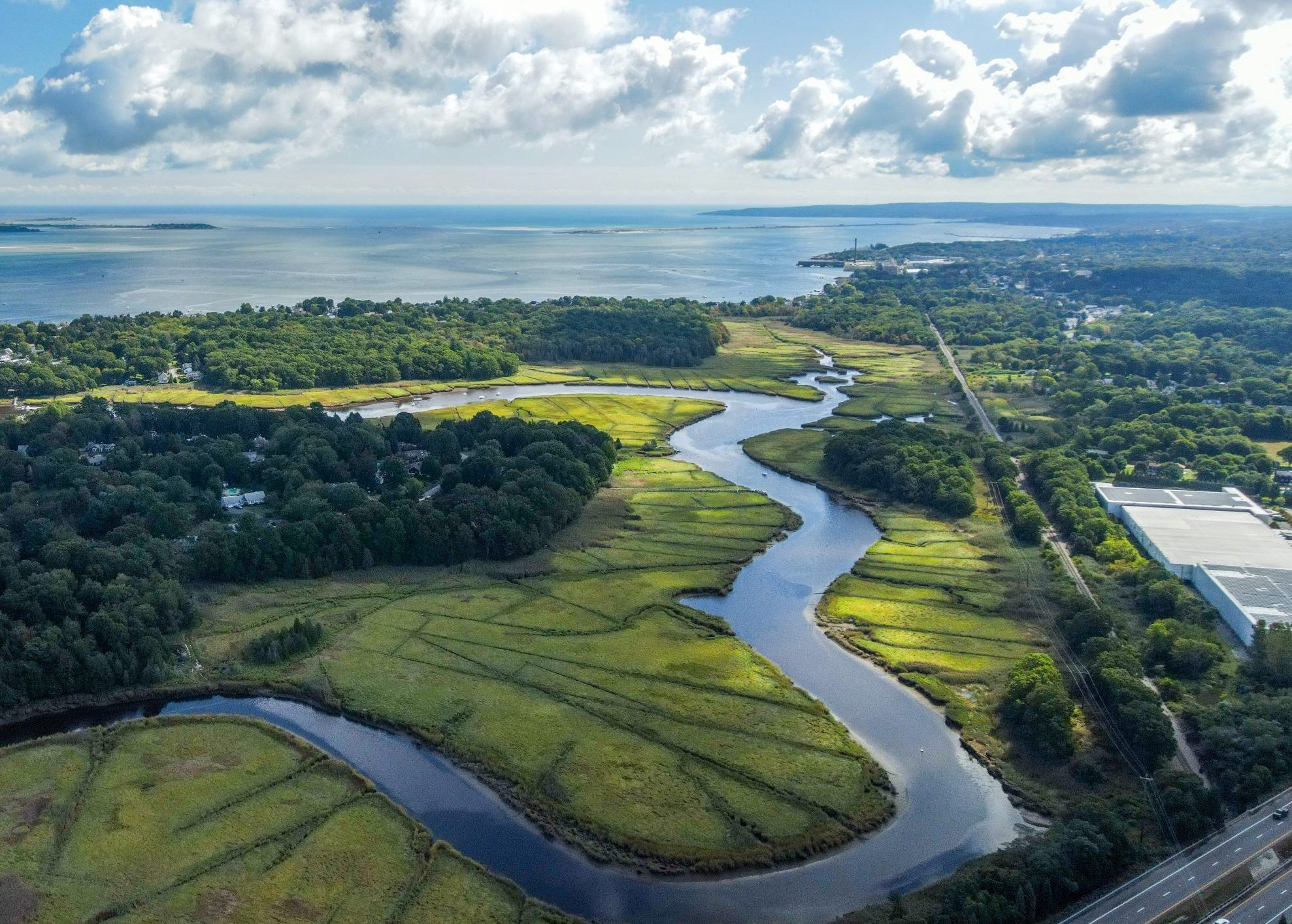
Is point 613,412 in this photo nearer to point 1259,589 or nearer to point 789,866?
point 1259,589

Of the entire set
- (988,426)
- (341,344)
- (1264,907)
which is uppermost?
(341,344)

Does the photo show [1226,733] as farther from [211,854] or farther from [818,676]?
[211,854]

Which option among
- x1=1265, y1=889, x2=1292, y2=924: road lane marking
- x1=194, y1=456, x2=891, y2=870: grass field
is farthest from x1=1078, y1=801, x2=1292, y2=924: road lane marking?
x1=194, y1=456, x2=891, y2=870: grass field

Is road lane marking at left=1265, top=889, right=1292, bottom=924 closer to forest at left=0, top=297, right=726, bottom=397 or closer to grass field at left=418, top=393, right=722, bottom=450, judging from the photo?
grass field at left=418, top=393, right=722, bottom=450

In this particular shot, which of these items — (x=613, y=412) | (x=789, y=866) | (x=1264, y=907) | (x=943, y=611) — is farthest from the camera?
(x=613, y=412)

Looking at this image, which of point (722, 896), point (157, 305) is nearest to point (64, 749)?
point (722, 896)

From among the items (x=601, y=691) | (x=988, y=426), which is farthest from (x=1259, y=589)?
(x=988, y=426)
